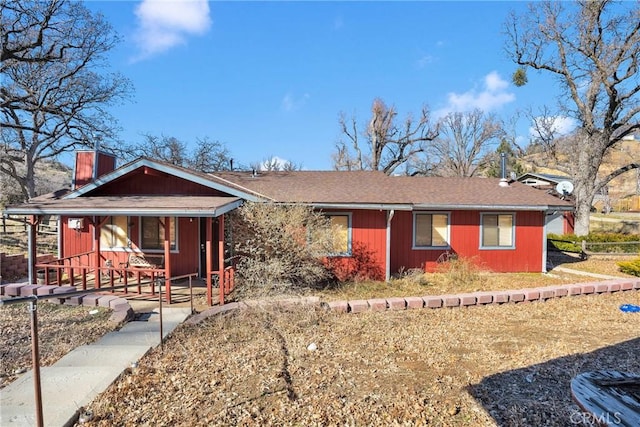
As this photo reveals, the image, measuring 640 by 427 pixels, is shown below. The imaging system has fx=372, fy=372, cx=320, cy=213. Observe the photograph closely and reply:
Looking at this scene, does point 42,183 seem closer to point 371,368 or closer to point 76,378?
point 76,378

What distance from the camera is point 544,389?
4.53 m

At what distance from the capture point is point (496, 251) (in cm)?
1235

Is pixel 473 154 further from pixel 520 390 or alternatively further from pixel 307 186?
pixel 520 390

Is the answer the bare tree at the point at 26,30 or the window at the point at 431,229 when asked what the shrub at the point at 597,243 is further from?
the bare tree at the point at 26,30

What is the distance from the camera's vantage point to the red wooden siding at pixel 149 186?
10.7m

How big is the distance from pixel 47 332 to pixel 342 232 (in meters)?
7.32

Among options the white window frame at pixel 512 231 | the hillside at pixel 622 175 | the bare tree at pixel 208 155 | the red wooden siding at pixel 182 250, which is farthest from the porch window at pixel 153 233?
the hillside at pixel 622 175

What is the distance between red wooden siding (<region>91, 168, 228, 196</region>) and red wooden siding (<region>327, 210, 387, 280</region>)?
4351 millimetres

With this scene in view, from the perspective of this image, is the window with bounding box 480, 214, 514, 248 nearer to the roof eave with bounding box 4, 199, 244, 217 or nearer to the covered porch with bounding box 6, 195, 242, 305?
the covered porch with bounding box 6, 195, 242, 305

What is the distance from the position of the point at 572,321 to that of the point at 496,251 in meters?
5.06

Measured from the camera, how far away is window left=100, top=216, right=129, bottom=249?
11312 mm

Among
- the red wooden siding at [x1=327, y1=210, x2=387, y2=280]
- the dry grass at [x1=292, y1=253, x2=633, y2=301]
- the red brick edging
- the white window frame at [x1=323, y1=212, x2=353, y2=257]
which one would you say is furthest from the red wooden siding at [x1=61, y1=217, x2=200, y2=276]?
the dry grass at [x1=292, y1=253, x2=633, y2=301]

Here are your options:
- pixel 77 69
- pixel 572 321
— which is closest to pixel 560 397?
pixel 572 321

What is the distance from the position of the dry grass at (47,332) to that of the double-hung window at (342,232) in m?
6.07
